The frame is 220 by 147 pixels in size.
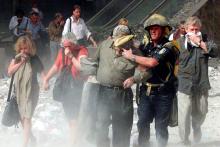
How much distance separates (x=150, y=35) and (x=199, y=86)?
182cm

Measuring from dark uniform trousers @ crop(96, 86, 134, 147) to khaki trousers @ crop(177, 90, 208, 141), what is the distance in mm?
1676

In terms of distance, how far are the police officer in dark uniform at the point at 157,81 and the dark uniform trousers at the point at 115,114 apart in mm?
229

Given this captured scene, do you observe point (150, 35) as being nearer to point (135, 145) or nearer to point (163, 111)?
point (163, 111)

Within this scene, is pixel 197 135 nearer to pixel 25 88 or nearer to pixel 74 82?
pixel 74 82

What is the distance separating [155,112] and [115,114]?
0.54 metres

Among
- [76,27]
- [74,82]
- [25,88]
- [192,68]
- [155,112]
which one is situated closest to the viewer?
[155,112]

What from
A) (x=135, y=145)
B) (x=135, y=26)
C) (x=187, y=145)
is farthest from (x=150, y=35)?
(x=135, y=26)

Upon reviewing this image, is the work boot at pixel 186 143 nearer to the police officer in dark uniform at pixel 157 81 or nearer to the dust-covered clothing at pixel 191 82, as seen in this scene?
the dust-covered clothing at pixel 191 82

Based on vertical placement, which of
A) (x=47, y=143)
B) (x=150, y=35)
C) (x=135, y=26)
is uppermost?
(x=135, y=26)

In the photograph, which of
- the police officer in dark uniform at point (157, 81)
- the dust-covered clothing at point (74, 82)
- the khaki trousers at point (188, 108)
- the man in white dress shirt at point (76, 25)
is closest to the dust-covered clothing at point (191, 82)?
the khaki trousers at point (188, 108)

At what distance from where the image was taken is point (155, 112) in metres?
7.95

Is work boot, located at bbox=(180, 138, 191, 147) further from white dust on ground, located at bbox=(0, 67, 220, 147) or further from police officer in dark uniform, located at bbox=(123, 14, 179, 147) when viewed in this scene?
police officer in dark uniform, located at bbox=(123, 14, 179, 147)

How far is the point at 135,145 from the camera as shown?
848 cm

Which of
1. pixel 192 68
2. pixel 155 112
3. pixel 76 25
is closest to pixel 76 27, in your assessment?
pixel 76 25
